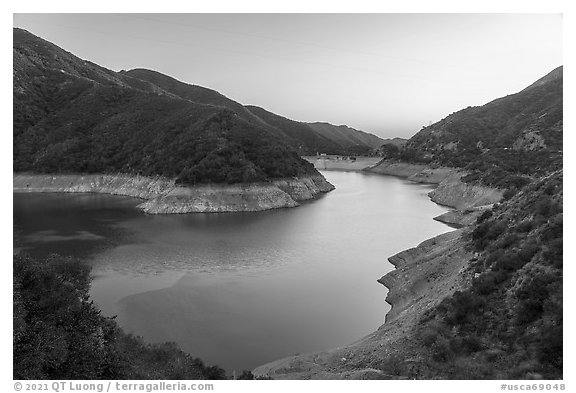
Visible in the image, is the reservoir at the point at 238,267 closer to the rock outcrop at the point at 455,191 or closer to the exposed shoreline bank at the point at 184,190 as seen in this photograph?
the exposed shoreline bank at the point at 184,190

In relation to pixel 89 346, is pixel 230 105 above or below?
above

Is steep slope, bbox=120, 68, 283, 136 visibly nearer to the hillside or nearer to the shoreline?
the shoreline

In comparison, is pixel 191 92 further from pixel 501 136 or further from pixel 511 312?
pixel 511 312

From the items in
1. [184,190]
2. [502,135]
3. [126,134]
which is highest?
[126,134]

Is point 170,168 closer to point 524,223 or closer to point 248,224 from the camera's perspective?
point 248,224

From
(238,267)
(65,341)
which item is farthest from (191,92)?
(65,341)
